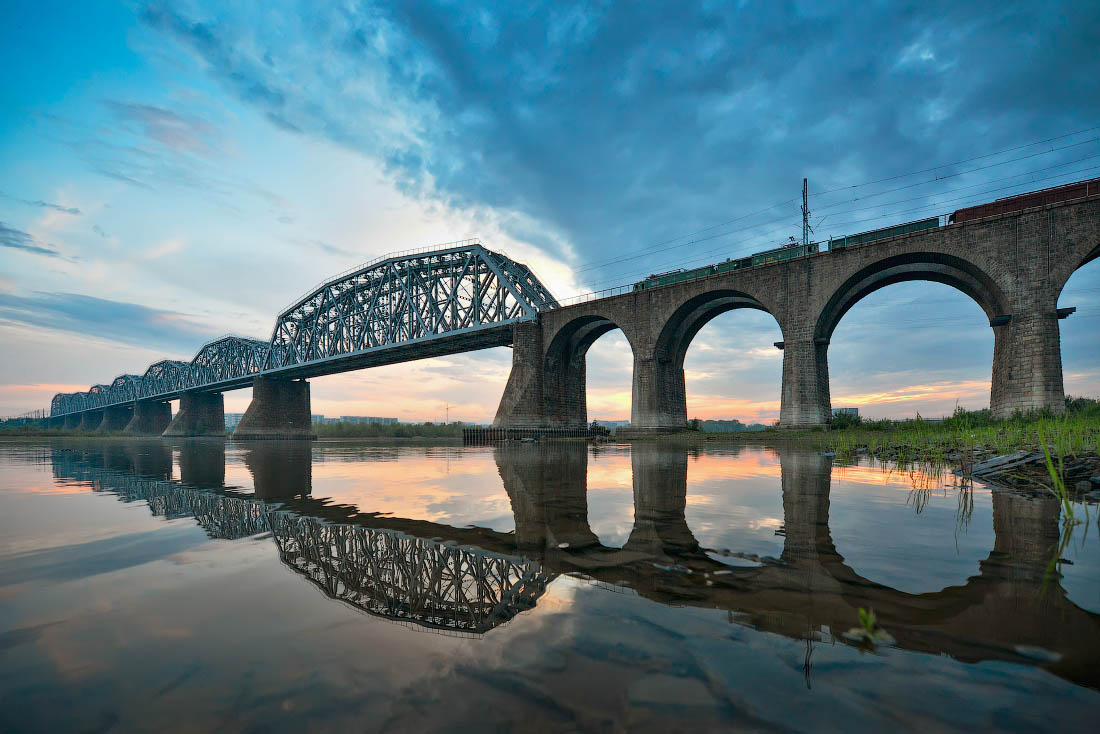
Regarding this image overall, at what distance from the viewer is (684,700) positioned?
1.81 meters

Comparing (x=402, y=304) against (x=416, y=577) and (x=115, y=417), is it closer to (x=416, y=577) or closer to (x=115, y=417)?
(x=416, y=577)

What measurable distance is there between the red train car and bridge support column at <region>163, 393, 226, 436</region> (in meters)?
126

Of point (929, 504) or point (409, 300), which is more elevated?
point (409, 300)

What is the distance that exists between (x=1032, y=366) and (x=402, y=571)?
3155 cm

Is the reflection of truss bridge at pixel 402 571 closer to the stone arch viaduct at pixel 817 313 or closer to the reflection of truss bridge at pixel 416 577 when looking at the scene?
the reflection of truss bridge at pixel 416 577

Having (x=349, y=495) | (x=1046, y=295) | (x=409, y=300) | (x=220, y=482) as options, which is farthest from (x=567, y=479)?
A: (x=409, y=300)

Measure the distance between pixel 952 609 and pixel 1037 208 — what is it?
31.8 m

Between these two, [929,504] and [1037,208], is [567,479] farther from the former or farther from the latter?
[1037,208]

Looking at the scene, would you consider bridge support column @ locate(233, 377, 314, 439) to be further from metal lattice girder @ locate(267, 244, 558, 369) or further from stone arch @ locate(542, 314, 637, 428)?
stone arch @ locate(542, 314, 637, 428)

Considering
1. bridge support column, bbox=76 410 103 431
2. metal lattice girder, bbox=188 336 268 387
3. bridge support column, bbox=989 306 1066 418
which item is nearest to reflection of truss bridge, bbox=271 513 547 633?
bridge support column, bbox=989 306 1066 418

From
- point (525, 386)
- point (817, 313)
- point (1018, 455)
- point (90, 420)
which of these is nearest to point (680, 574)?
point (1018, 455)

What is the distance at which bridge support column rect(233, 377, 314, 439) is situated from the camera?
7744cm

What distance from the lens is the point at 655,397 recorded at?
37688 mm

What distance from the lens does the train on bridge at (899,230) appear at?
23750mm
